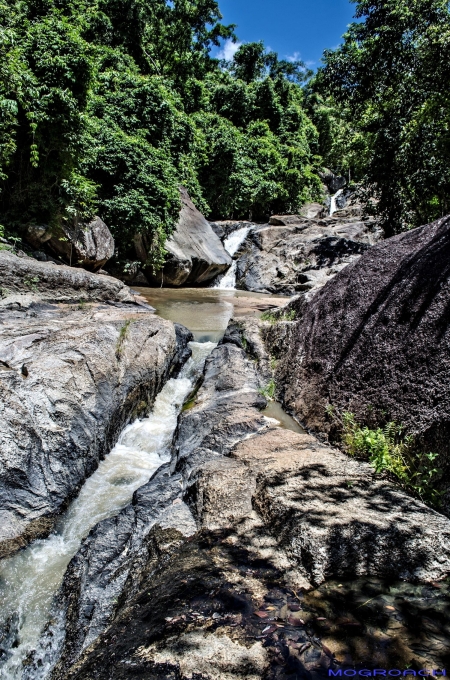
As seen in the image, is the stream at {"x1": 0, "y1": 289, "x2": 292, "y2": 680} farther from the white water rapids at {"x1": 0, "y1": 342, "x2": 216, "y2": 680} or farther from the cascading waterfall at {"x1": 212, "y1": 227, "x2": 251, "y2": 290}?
the cascading waterfall at {"x1": 212, "y1": 227, "x2": 251, "y2": 290}

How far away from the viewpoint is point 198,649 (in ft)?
6.66

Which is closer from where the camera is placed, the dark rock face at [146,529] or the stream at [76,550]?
the stream at [76,550]

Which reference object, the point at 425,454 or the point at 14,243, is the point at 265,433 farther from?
the point at 14,243

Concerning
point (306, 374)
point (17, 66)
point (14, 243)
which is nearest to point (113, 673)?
point (306, 374)

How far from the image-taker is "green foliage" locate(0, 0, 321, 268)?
1084cm

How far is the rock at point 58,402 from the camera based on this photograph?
4.24 m

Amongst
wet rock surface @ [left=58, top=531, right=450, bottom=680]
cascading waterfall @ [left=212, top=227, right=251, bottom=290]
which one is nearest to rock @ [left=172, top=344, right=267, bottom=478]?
wet rock surface @ [left=58, top=531, right=450, bottom=680]

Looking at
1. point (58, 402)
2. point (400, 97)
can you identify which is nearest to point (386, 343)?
point (58, 402)

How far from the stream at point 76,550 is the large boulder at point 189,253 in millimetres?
10212

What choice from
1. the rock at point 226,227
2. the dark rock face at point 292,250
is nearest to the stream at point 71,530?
the dark rock face at point 292,250

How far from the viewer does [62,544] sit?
4.22 m

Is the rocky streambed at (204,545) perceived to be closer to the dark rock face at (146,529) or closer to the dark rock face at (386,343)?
the dark rock face at (146,529)

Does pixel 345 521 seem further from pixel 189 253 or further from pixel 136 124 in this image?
pixel 136 124

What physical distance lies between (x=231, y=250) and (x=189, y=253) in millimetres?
4936
